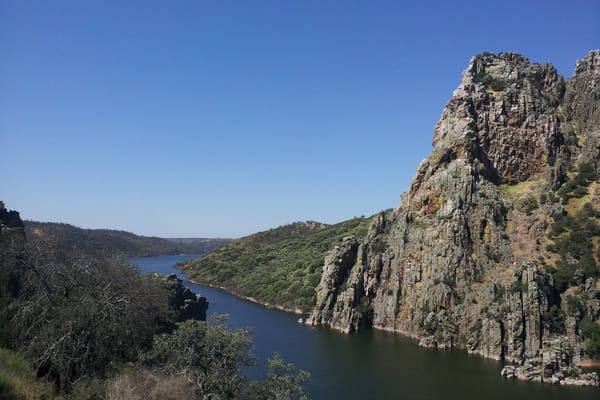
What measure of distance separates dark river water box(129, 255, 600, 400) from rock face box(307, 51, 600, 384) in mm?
4205

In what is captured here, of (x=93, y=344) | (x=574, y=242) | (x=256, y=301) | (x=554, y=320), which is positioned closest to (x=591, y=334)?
(x=554, y=320)

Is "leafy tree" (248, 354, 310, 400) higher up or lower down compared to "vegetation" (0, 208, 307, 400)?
lower down

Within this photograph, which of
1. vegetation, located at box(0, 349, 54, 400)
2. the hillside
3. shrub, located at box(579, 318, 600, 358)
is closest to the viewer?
vegetation, located at box(0, 349, 54, 400)

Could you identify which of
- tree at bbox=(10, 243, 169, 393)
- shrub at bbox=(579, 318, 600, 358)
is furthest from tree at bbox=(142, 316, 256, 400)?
shrub at bbox=(579, 318, 600, 358)

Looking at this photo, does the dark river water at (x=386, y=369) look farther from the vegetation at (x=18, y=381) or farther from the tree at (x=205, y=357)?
the vegetation at (x=18, y=381)

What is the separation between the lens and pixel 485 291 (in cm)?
6606

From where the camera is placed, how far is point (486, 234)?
7262 centimetres

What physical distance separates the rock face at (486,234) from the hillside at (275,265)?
20181mm

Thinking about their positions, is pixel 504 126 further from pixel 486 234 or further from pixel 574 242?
pixel 574 242

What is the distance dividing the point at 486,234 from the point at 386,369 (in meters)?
30.9

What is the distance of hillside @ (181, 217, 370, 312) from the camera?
104 m

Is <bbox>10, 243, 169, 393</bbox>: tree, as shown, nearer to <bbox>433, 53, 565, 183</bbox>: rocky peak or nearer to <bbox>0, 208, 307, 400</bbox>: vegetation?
<bbox>0, 208, 307, 400</bbox>: vegetation

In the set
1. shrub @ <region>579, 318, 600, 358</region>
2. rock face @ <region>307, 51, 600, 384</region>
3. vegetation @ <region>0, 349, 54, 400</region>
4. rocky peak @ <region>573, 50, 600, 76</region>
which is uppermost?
rocky peak @ <region>573, 50, 600, 76</region>

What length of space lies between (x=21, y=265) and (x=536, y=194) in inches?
2922
